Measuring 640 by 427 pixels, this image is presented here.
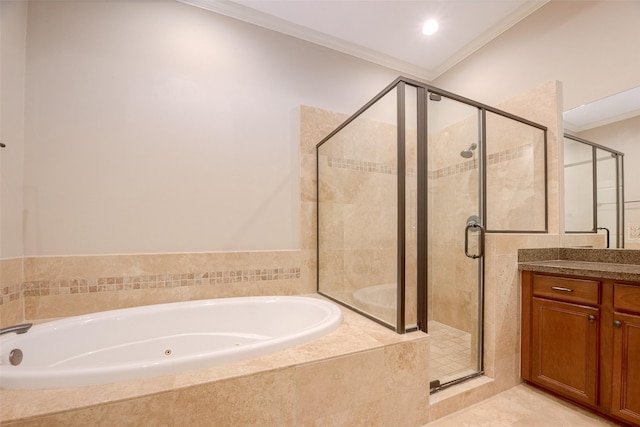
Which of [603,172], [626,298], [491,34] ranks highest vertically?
[491,34]

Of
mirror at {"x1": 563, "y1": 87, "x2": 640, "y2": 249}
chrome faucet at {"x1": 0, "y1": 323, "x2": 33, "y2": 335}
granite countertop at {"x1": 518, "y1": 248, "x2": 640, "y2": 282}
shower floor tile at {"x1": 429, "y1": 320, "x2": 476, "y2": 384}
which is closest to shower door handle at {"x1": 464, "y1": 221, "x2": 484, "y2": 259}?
granite countertop at {"x1": 518, "y1": 248, "x2": 640, "y2": 282}

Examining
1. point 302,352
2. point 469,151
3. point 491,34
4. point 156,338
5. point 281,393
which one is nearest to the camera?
point 281,393

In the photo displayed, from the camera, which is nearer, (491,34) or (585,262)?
(585,262)

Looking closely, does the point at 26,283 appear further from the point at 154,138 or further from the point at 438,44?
the point at 438,44

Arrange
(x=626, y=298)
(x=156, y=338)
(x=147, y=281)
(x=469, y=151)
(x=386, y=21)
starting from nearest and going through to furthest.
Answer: (x=626, y=298)
(x=156, y=338)
(x=147, y=281)
(x=469, y=151)
(x=386, y=21)

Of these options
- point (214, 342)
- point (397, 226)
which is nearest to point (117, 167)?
point (214, 342)

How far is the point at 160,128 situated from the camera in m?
1.86

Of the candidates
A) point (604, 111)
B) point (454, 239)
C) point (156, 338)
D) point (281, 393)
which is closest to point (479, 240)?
point (454, 239)

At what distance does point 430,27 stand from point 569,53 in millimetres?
1040

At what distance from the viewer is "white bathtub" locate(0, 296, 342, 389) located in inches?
36.0

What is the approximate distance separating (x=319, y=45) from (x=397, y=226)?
196 cm

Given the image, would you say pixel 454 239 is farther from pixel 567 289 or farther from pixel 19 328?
pixel 19 328

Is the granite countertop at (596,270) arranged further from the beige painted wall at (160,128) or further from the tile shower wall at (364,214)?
the beige painted wall at (160,128)

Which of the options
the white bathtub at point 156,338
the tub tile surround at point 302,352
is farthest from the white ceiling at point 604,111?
the white bathtub at point 156,338
